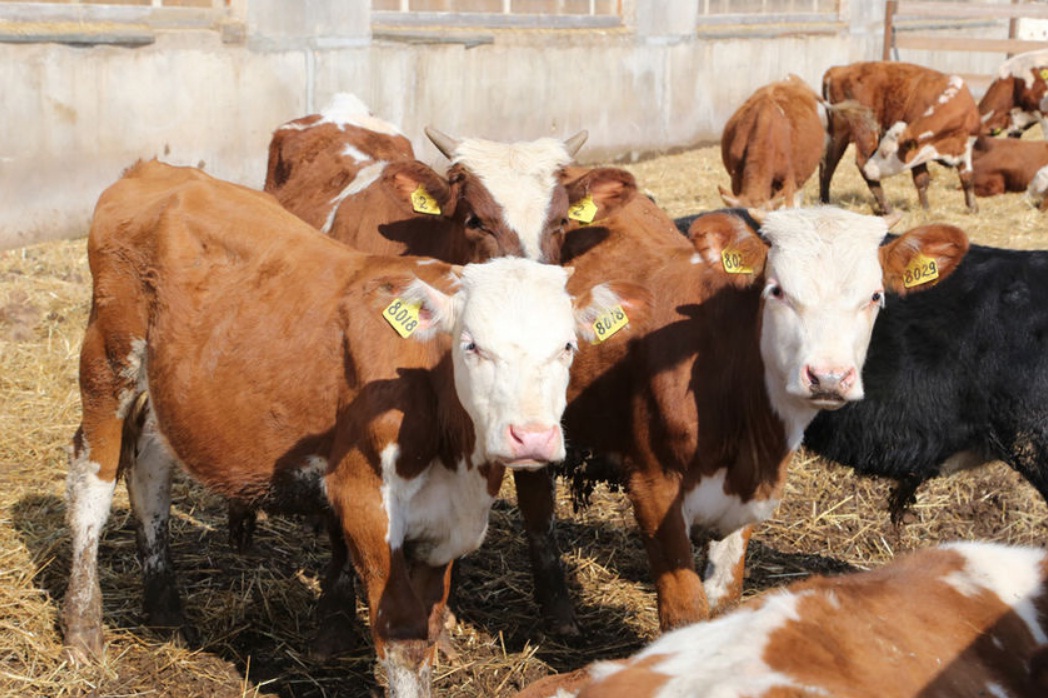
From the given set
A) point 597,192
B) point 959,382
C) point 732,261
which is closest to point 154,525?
point 597,192

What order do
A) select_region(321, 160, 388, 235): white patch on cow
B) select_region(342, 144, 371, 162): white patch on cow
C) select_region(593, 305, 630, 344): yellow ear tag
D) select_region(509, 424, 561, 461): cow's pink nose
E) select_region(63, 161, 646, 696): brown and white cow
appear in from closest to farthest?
select_region(509, 424, 561, 461): cow's pink nose
select_region(63, 161, 646, 696): brown and white cow
select_region(593, 305, 630, 344): yellow ear tag
select_region(321, 160, 388, 235): white patch on cow
select_region(342, 144, 371, 162): white patch on cow

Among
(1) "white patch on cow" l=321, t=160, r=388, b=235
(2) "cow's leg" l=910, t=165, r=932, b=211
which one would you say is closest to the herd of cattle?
(1) "white patch on cow" l=321, t=160, r=388, b=235

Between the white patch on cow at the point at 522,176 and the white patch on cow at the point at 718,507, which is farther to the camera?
the white patch on cow at the point at 522,176

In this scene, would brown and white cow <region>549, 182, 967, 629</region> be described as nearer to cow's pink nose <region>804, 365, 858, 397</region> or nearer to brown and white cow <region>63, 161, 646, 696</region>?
cow's pink nose <region>804, 365, 858, 397</region>

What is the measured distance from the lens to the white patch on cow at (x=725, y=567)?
193 inches

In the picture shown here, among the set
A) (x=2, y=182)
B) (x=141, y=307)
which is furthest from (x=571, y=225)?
(x=2, y=182)

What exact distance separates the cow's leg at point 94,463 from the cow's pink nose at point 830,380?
2478mm

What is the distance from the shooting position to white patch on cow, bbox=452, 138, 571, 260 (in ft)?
17.3

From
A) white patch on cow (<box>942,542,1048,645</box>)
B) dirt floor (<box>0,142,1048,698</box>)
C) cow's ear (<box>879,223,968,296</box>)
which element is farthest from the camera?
dirt floor (<box>0,142,1048,698</box>)

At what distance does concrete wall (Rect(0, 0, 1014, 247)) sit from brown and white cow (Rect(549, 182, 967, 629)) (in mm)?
7480

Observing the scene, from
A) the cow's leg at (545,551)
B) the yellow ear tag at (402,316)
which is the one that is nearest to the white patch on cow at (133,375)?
the yellow ear tag at (402,316)

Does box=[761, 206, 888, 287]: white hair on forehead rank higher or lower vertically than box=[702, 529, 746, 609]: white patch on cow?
higher

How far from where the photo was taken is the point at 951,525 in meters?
6.23

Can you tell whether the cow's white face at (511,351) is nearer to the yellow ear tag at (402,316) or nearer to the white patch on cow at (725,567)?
the yellow ear tag at (402,316)
